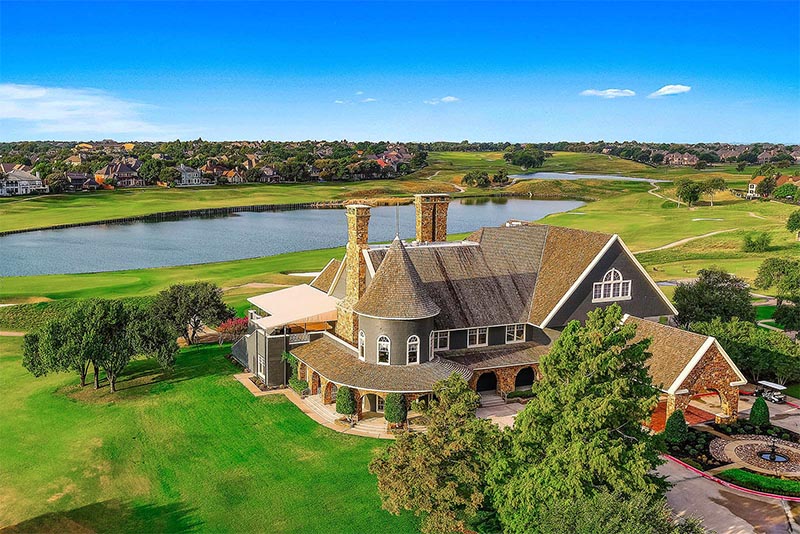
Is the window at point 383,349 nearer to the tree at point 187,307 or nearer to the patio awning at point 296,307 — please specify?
the patio awning at point 296,307

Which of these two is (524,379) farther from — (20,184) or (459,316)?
(20,184)

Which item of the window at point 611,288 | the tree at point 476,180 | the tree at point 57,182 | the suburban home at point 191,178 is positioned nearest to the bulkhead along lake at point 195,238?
the tree at point 57,182

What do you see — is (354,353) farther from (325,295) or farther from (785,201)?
(785,201)

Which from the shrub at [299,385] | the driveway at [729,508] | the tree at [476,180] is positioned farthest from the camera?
the tree at [476,180]

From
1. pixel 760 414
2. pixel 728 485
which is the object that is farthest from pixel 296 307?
pixel 760 414

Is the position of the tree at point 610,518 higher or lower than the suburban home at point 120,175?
lower

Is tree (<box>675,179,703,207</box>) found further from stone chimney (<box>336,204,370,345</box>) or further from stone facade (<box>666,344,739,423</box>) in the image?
stone chimney (<box>336,204,370,345</box>)
